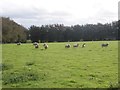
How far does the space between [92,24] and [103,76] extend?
140078mm

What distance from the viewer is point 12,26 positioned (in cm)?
11050

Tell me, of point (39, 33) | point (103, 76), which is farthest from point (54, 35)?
point (103, 76)

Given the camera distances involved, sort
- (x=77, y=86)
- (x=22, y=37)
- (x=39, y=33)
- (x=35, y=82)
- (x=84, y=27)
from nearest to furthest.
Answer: (x=77, y=86) → (x=35, y=82) → (x=22, y=37) → (x=39, y=33) → (x=84, y=27)

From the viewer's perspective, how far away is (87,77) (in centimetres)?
1641

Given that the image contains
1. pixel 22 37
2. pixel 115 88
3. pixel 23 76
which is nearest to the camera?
pixel 115 88

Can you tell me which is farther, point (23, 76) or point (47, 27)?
point (47, 27)

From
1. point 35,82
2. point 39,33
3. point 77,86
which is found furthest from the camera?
point 39,33

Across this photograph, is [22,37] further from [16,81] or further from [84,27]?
[16,81]

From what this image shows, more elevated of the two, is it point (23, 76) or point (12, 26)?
point (12, 26)

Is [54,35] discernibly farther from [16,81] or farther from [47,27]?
[16,81]

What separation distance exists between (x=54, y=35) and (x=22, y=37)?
21.1 m

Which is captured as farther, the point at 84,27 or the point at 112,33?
the point at 84,27

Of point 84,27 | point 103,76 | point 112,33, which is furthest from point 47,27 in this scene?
point 103,76

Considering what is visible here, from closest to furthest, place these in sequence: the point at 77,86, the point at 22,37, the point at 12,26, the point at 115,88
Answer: the point at 115,88 → the point at 77,86 → the point at 12,26 → the point at 22,37
